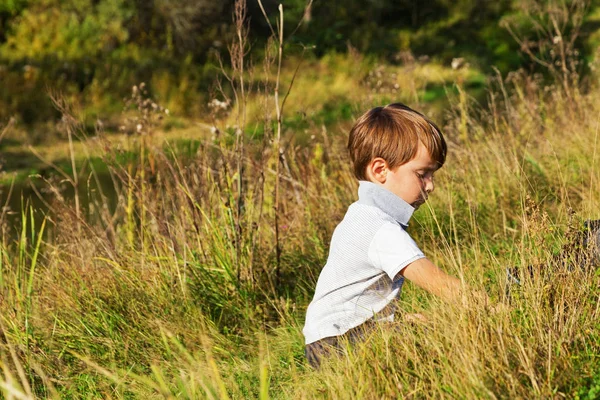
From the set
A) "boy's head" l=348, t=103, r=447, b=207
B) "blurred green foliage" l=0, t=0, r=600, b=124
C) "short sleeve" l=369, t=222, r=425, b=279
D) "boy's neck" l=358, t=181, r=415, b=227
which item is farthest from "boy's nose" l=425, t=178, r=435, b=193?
"blurred green foliage" l=0, t=0, r=600, b=124

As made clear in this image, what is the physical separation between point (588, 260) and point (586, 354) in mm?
347

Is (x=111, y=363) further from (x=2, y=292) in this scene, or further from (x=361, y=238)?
(x=361, y=238)

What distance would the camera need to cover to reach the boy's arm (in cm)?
230

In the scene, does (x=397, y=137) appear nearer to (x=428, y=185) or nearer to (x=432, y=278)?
(x=428, y=185)

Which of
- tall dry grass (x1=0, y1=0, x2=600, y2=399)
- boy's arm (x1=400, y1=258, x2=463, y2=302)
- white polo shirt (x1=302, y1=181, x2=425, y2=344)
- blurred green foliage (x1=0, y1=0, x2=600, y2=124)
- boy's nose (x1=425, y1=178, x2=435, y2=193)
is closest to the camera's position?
tall dry grass (x1=0, y1=0, x2=600, y2=399)

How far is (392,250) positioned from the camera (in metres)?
2.39

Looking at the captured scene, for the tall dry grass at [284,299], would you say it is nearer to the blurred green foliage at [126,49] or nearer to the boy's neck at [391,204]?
the boy's neck at [391,204]

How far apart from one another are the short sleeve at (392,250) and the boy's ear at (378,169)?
0.71 feet

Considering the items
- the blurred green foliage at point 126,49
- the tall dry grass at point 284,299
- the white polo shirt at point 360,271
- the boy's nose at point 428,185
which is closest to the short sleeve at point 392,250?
the white polo shirt at point 360,271

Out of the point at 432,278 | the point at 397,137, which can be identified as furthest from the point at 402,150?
the point at 432,278

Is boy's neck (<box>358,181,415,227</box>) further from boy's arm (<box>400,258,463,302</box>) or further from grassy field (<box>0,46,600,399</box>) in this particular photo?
boy's arm (<box>400,258,463,302</box>)

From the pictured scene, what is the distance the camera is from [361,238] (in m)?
2.51

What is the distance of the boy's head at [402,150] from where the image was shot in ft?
8.34

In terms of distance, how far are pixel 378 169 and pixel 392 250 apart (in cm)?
33
